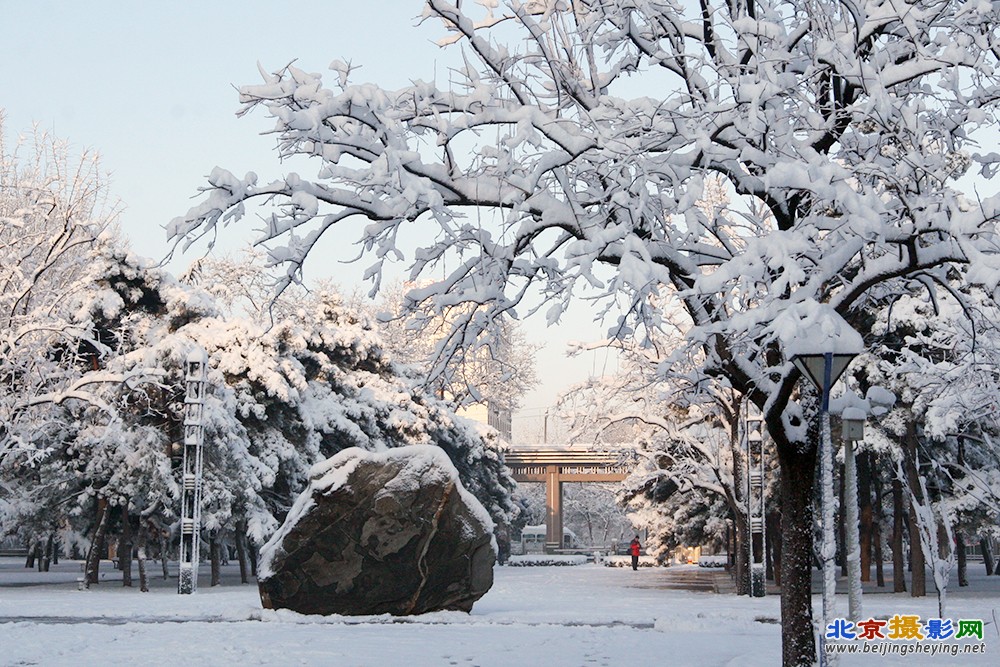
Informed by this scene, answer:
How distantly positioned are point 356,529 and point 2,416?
11.8 meters

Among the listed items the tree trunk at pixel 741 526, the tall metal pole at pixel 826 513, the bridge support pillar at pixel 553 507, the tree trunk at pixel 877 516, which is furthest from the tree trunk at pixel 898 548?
the bridge support pillar at pixel 553 507

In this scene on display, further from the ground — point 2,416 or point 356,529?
point 2,416

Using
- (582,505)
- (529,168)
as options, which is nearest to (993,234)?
(529,168)

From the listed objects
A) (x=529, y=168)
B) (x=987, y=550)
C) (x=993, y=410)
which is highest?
(x=529, y=168)

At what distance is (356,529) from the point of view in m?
18.5

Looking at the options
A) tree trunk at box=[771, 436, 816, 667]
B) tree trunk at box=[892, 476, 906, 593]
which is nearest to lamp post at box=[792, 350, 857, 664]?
tree trunk at box=[771, 436, 816, 667]

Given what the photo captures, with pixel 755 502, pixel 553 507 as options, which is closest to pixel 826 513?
pixel 755 502

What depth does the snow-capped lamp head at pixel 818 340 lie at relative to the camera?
677 cm

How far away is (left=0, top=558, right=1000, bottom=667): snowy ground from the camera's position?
12688 mm

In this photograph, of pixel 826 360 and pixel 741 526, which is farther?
pixel 741 526

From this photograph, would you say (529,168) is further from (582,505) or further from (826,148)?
(582,505)

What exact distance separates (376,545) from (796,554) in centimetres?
969

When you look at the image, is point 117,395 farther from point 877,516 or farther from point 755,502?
point 877,516

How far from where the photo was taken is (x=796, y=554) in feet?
33.2
